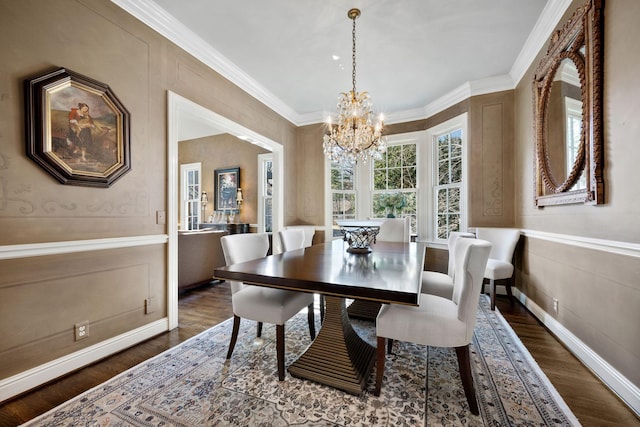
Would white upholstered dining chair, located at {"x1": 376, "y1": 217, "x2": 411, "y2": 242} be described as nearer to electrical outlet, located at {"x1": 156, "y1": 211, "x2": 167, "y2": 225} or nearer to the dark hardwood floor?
the dark hardwood floor

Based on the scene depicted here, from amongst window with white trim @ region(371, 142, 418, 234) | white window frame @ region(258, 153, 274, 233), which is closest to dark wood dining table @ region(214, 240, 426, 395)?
window with white trim @ region(371, 142, 418, 234)

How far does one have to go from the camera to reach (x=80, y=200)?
192cm

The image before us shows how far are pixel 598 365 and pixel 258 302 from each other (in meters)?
2.34

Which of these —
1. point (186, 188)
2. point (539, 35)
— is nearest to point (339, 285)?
point (539, 35)

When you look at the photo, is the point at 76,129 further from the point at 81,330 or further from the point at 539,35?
the point at 539,35

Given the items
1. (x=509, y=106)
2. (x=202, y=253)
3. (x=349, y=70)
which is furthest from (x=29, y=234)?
(x=509, y=106)

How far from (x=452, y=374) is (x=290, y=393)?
1.10m

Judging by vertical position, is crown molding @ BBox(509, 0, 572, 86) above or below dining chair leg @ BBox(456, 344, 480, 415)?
above

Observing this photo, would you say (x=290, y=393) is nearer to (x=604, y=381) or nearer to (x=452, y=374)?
(x=452, y=374)

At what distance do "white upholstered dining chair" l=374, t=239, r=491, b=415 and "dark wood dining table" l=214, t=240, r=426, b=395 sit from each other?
0.24 meters

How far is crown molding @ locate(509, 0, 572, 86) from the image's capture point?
2303mm

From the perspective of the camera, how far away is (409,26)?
261cm

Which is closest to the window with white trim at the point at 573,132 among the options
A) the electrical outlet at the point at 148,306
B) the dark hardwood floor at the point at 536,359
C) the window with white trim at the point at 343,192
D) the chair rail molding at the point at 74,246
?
the dark hardwood floor at the point at 536,359

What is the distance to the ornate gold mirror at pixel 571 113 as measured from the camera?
1.81 meters
